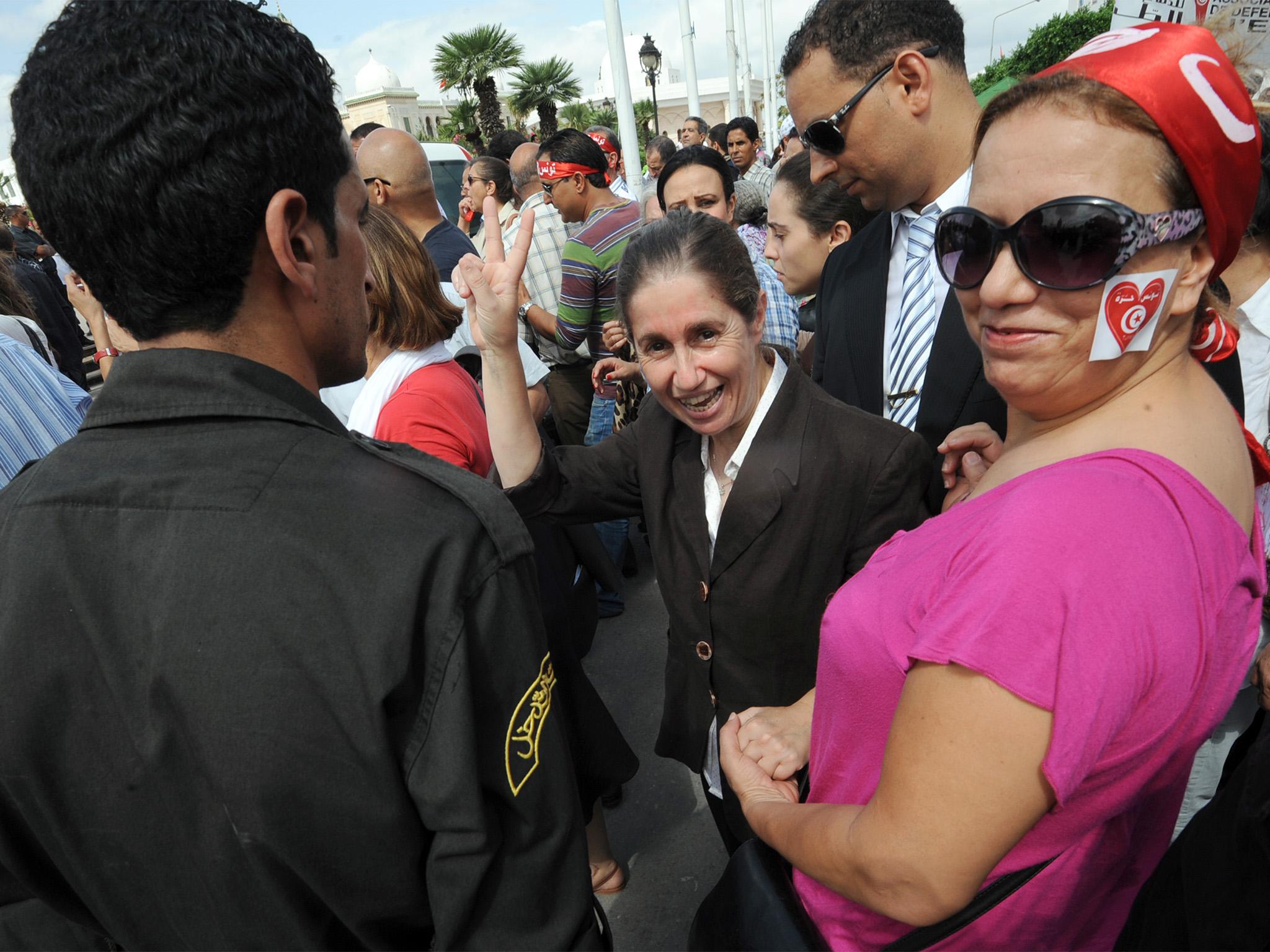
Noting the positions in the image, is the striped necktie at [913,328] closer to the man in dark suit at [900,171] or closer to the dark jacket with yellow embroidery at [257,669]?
the man in dark suit at [900,171]

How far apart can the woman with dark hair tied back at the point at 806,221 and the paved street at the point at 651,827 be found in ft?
6.51

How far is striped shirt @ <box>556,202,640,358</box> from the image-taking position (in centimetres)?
414

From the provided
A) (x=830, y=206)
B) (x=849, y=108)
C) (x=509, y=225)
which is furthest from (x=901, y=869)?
(x=509, y=225)

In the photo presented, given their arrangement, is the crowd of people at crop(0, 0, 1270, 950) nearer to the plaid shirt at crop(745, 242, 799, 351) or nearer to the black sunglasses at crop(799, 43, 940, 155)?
the black sunglasses at crop(799, 43, 940, 155)

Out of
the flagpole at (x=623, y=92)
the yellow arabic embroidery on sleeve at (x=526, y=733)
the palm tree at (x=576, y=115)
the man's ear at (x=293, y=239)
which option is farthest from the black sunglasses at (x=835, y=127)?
the palm tree at (x=576, y=115)

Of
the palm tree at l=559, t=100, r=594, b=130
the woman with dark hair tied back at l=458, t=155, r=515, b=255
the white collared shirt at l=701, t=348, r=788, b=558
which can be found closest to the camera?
the white collared shirt at l=701, t=348, r=788, b=558

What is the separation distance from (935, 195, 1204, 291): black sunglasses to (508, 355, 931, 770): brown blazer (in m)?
0.77

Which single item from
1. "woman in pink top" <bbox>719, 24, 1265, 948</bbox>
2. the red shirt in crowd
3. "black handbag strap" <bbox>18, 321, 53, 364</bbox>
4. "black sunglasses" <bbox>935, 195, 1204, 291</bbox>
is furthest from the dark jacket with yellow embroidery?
"black handbag strap" <bbox>18, 321, 53, 364</bbox>

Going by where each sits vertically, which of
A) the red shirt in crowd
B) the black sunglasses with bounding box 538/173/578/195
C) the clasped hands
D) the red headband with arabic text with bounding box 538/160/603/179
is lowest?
the clasped hands

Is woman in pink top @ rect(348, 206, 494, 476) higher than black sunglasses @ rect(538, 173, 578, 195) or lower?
lower

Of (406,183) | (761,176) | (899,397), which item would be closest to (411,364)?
(899,397)

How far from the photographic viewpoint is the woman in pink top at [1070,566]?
0.82 meters

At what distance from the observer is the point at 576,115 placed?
43.2m

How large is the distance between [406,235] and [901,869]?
206 centimetres
